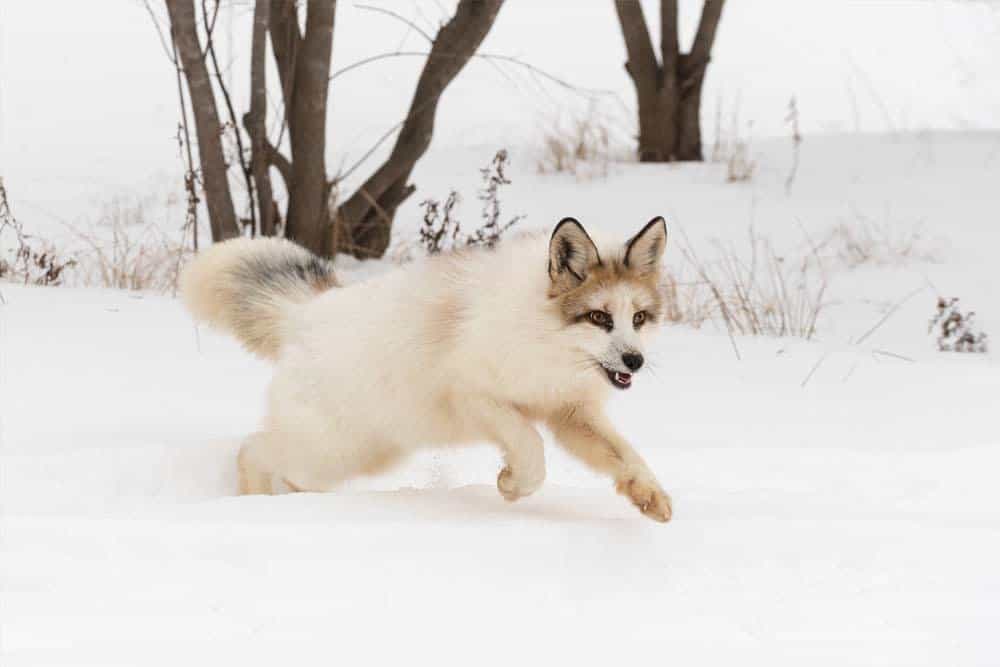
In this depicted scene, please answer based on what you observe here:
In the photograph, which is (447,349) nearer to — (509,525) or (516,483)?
(516,483)

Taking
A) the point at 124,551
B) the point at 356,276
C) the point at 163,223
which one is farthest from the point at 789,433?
the point at 163,223

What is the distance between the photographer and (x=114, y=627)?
2129 millimetres

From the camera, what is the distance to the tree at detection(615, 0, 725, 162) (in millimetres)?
8477

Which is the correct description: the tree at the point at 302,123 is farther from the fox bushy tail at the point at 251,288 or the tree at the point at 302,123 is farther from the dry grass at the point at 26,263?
the fox bushy tail at the point at 251,288

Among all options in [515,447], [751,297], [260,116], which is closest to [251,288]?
[515,447]

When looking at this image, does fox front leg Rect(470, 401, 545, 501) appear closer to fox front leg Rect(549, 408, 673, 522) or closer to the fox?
the fox

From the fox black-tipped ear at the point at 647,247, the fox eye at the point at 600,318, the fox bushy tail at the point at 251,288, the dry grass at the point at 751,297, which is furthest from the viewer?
the dry grass at the point at 751,297

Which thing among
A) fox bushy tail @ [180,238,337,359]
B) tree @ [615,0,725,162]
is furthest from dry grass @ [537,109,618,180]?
fox bushy tail @ [180,238,337,359]

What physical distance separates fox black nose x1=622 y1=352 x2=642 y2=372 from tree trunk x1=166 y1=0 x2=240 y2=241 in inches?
134

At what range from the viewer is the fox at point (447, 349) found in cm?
282

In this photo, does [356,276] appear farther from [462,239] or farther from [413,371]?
[413,371]

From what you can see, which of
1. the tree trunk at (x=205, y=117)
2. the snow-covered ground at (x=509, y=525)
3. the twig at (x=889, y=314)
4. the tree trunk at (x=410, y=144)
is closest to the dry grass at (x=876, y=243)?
the twig at (x=889, y=314)

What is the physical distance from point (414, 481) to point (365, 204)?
2966 millimetres

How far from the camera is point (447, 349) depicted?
3.02 meters
